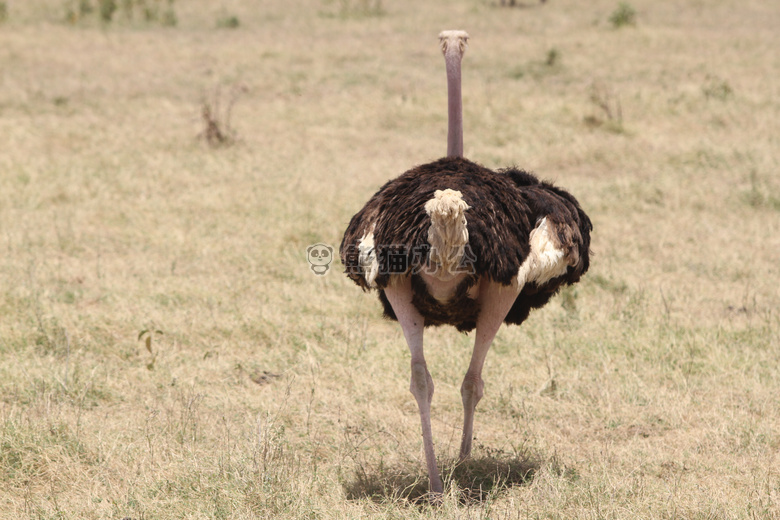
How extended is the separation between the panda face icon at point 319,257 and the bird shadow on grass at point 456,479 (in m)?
2.90

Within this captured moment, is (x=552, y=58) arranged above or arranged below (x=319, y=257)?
above

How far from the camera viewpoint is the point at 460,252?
325 cm

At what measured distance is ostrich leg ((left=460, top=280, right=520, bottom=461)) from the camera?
3.69 m

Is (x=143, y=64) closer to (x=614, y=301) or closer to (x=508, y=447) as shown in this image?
(x=614, y=301)

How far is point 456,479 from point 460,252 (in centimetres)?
130

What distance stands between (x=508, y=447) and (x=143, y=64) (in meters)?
11.2

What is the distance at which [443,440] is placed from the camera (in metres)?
4.61

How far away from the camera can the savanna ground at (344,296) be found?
392cm

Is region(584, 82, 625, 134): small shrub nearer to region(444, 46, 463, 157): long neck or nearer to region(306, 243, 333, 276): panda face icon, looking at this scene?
region(306, 243, 333, 276): panda face icon

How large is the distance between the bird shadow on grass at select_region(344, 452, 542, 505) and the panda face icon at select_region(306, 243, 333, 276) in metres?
2.90

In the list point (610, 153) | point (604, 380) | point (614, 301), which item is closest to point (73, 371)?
point (604, 380)

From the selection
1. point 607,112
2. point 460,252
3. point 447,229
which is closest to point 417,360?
point 460,252

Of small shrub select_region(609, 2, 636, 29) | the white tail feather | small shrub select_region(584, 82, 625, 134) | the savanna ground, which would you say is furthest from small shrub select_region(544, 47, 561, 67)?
the white tail feather

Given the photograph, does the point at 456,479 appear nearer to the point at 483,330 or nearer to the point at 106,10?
the point at 483,330
